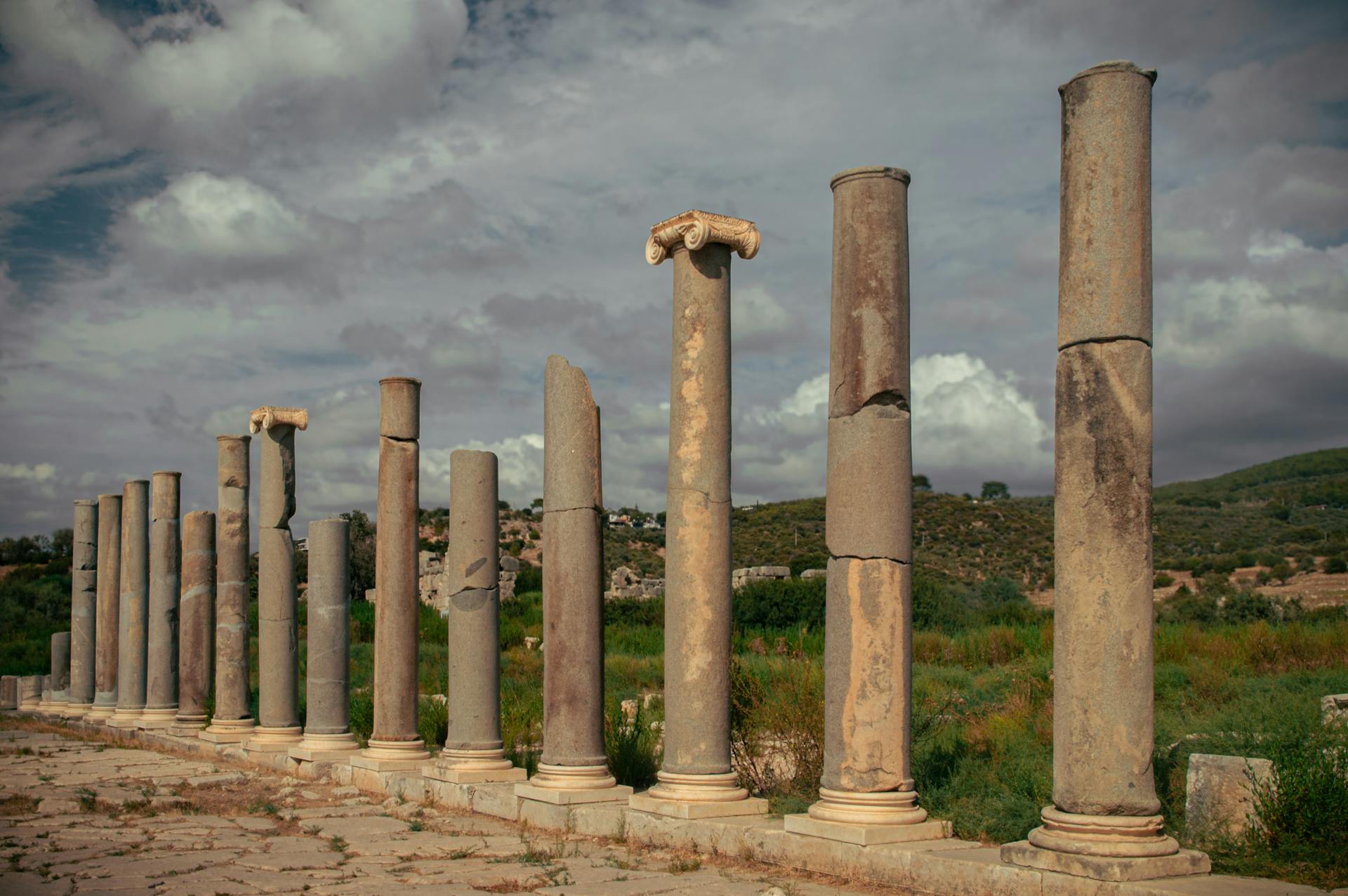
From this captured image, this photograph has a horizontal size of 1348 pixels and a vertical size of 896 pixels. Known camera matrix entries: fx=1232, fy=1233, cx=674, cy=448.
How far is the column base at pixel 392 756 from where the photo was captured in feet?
46.4

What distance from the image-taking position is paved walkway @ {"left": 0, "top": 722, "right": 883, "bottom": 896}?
8.48 m

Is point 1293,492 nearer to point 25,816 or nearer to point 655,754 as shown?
point 655,754

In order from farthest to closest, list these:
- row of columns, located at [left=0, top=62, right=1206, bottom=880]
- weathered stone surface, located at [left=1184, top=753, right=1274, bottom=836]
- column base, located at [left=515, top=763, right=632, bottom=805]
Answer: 1. column base, located at [left=515, top=763, right=632, bottom=805]
2. weathered stone surface, located at [left=1184, top=753, right=1274, bottom=836]
3. row of columns, located at [left=0, top=62, right=1206, bottom=880]

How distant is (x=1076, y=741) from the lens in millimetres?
7395

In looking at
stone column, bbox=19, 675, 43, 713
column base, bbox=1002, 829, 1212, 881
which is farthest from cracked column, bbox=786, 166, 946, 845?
stone column, bbox=19, 675, 43, 713

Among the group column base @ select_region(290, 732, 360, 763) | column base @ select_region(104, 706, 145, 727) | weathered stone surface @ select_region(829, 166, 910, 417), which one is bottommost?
column base @ select_region(104, 706, 145, 727)

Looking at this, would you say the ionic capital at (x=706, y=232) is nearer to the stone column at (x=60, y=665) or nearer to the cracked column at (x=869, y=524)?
the cracked column at (x=869, y=524)

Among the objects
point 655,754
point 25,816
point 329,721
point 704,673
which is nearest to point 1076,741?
point 704,673

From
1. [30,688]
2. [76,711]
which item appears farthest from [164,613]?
[30,688]

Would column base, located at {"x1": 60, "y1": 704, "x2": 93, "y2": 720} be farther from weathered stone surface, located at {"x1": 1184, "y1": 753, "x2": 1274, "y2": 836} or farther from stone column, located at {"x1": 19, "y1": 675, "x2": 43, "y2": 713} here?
weathered stone surface, located at {"x1": 1184, "y1": 753, "x2": 1274, "y2": 836}

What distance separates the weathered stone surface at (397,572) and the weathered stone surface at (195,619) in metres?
6.53

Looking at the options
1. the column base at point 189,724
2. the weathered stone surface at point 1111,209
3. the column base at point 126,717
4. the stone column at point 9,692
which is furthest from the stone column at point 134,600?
the weathered stone surface at point 1111,209

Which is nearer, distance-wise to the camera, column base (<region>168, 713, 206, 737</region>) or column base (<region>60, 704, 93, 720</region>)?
column base (<region>168, 713, 206, 737</region>)

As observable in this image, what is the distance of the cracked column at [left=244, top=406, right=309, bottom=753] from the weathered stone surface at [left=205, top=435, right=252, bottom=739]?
3.62 feet
